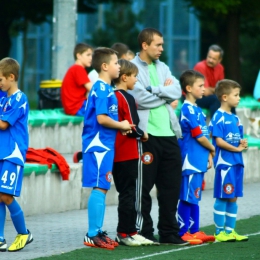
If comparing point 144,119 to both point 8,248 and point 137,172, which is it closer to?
point 137,172

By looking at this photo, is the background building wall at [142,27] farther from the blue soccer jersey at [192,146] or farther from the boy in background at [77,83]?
the blue soccer jersey at [192,146]

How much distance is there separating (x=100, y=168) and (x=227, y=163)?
144cm

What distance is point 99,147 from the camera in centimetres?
843

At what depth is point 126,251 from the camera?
8445mm

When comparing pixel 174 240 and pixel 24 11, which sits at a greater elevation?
pixel 24 11

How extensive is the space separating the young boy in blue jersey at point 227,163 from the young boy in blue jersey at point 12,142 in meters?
1.93

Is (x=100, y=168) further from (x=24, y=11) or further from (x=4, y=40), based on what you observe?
(x=24, y=11)

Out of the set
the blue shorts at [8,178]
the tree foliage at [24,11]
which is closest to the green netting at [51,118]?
the blue shorts at [8,178]

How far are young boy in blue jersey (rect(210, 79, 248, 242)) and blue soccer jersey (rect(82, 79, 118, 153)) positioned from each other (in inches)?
49.3

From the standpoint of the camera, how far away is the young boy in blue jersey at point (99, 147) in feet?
27.6

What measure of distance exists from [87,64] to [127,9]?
28.2 meters

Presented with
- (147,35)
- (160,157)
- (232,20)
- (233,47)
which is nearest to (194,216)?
(160,157)

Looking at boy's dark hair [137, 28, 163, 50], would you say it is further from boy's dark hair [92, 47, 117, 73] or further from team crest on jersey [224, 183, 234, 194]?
team crest on jersey [224, 183, 234, 194]

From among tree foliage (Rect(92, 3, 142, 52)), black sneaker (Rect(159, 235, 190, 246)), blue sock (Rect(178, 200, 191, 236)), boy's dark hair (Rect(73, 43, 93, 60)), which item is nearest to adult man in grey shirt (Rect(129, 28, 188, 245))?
black sneaker (Rect(159, 235, 190, 246))
